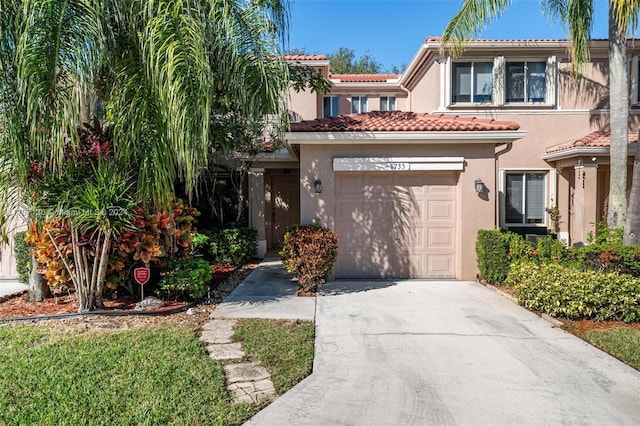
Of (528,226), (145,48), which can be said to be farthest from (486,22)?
(145,48)

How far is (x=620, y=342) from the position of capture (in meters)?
5.54

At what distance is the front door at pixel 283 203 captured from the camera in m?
15.7

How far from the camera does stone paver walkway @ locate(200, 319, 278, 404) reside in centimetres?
406

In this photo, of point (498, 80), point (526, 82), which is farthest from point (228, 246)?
point (526, 82)

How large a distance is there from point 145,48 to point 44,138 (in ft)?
6.07

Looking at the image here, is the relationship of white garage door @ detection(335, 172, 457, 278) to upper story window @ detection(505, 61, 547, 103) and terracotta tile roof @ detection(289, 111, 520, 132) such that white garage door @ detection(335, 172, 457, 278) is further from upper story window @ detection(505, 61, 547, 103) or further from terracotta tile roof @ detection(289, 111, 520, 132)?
upper story window @ detection(505, 61, 547, 103)

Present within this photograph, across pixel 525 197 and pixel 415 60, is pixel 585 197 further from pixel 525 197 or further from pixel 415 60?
pixel 415 60

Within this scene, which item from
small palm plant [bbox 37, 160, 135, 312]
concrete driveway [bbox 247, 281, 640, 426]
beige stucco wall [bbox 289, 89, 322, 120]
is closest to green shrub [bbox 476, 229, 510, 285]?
concrete driveway [bbox 247, 281, 640, 426]

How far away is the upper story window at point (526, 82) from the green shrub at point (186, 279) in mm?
11757

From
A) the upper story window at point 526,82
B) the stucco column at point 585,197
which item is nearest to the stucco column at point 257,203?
the upper story window at point 526,82

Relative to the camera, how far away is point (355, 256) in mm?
9852

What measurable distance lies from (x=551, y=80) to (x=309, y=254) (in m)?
11.0

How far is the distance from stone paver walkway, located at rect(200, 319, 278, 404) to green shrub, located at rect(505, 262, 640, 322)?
16.7 feet

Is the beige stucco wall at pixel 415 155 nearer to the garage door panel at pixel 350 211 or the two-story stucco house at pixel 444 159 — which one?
the two-story stucco house at pixel 444 159
